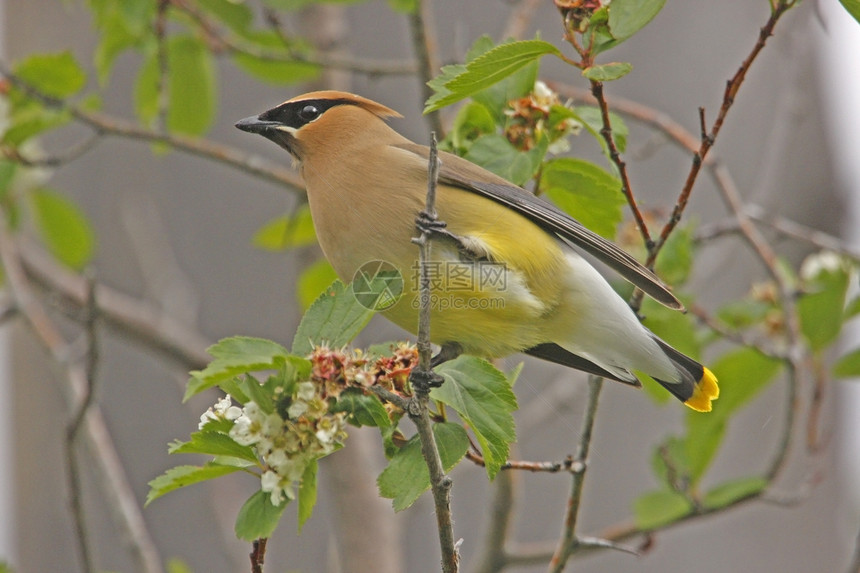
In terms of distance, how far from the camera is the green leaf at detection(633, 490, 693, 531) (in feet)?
10.4

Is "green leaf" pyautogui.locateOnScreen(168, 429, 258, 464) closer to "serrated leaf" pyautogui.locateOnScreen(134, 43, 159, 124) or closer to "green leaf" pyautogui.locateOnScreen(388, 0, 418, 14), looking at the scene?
"green leaf" pyautogui.locateOnScreen(388, 0, 418, 14)

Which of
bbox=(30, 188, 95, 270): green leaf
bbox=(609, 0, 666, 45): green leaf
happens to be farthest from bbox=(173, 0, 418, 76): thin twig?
bbox=(609, 0, 666, 45): green leaf

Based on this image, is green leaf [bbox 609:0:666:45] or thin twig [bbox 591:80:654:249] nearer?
green leaf [bbox 609:0:666:45]

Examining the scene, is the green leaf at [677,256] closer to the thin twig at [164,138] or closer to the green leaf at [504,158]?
the green leaf at [504,158]

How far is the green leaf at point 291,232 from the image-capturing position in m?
3.51

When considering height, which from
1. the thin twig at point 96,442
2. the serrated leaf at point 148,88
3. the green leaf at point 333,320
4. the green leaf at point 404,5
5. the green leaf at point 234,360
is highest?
the green leaf at point 404,5

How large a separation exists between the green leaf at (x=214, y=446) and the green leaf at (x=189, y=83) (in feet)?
7.03

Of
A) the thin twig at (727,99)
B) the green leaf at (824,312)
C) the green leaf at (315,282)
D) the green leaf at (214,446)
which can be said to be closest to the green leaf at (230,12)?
the green leaf at (315,282)

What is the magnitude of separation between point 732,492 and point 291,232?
5.40 feet

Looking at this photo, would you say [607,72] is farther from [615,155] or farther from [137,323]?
[137,323]

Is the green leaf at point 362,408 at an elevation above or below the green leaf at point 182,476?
above

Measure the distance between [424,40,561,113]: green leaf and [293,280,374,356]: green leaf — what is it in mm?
433

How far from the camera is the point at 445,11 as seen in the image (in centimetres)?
565

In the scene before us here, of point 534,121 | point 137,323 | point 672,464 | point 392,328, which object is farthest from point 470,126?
point 392,328
